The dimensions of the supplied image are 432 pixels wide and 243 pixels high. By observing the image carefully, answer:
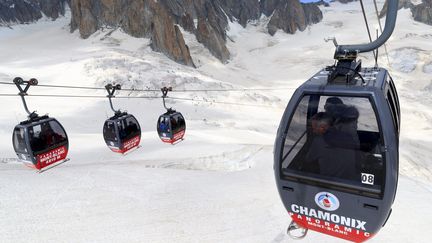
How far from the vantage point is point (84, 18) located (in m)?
43.8

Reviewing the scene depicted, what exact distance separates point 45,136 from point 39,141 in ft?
0.68

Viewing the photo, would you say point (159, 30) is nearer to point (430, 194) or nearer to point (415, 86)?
point (415, 86)

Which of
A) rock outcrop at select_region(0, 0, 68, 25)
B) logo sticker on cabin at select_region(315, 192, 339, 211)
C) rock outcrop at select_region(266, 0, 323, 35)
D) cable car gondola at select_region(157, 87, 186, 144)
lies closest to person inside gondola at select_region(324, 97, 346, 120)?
logo sticker on cabin at select_region(315, 192, 339, 211)

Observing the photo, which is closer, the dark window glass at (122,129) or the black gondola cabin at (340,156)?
the black gondola cabin at (340,156)

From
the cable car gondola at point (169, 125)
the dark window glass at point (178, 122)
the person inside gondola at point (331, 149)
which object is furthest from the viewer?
the dark window glass at point (178, 122)

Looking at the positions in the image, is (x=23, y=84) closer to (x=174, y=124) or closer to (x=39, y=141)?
(x=39, y=141)

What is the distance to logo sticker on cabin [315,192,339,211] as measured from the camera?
4.00 meters

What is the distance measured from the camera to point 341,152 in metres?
4.01

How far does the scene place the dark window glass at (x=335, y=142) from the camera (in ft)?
12.3

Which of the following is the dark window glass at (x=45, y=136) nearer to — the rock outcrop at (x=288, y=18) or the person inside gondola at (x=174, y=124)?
the person inside gondola at (x=174, y=124)

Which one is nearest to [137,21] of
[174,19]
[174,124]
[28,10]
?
[174,19]

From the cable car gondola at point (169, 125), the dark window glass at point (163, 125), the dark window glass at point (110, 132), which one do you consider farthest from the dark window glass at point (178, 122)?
the dark window glass at point (110, 132)

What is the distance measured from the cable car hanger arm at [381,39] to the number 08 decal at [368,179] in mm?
1466

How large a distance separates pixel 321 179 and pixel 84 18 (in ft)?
153
